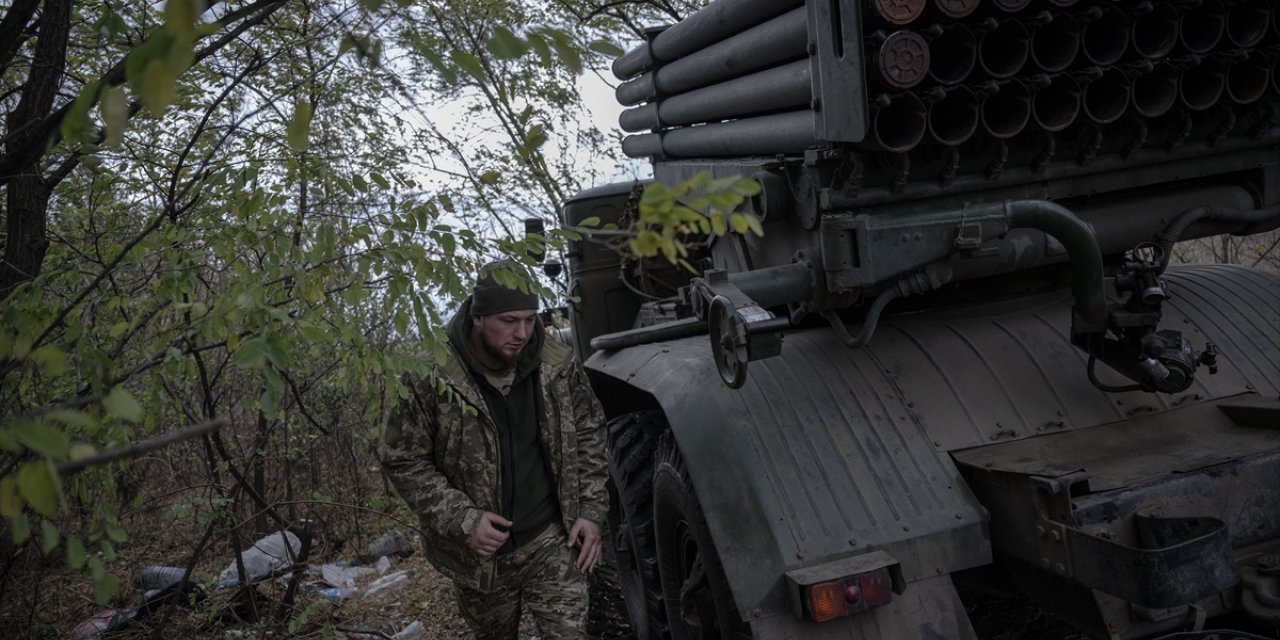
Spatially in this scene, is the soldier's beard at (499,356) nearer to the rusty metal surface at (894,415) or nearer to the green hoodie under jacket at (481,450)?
the green hoodie under jacket at (481,450)

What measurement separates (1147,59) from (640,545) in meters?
2.82

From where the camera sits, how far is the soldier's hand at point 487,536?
409cm

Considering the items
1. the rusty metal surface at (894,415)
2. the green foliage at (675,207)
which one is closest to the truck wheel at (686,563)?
the rusty metal surface at (894,415)

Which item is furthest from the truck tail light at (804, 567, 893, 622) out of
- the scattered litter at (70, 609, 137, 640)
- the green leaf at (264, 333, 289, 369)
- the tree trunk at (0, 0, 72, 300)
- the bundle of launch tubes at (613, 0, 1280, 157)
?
the scattered litter at (70, 609, 137, 640)

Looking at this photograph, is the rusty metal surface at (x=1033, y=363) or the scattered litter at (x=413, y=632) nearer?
the rusty metal surface at (x=1033, y=363)

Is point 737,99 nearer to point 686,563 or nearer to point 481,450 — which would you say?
point 481,450

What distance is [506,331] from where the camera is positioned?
4.29 meters

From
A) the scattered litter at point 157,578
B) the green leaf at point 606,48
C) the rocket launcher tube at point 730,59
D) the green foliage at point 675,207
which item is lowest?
the scattered litter at point 157,578

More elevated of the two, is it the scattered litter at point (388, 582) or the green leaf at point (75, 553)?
the green leaf at point (75, 553)

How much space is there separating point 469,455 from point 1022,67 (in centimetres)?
250

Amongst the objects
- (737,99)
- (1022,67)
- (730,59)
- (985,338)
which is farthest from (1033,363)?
(730,59)

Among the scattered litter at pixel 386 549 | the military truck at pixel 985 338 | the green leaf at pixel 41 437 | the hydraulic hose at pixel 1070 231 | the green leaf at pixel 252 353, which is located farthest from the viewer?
the scattered litter at pixel 386 549

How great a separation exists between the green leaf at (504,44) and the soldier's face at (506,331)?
230 cm

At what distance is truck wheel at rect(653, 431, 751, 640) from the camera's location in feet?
12.3
